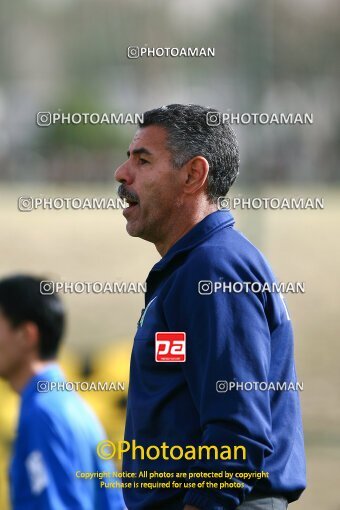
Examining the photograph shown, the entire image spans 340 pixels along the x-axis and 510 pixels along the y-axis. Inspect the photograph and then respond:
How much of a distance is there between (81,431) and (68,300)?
1469 mm

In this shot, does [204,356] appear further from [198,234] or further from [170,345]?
[198,234]

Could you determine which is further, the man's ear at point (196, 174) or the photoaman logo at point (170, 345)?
the man's ear at point (196, 174)

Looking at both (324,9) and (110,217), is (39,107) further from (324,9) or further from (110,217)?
(324,9)

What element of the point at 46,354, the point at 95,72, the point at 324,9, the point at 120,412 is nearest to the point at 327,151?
the point at 324,9

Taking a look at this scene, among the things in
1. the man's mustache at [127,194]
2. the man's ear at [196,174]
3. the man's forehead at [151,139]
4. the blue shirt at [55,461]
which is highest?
the man's forehead at [151,139]

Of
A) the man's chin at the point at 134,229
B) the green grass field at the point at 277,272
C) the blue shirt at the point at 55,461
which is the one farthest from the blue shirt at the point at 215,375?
the green grass field at the point at 277,272

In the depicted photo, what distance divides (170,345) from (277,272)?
2289 millimetres

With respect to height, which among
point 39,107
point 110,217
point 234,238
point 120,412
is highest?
point 39,107

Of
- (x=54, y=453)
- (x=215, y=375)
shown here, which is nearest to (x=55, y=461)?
(x=54, y=453)

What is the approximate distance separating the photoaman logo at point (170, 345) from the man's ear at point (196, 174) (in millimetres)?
341

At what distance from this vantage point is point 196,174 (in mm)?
2035

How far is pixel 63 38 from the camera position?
13.0ft

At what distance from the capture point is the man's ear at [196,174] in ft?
6.66

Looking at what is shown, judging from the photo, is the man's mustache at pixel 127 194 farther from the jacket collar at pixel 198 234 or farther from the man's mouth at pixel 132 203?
the jacket collar at pixel 198 234
